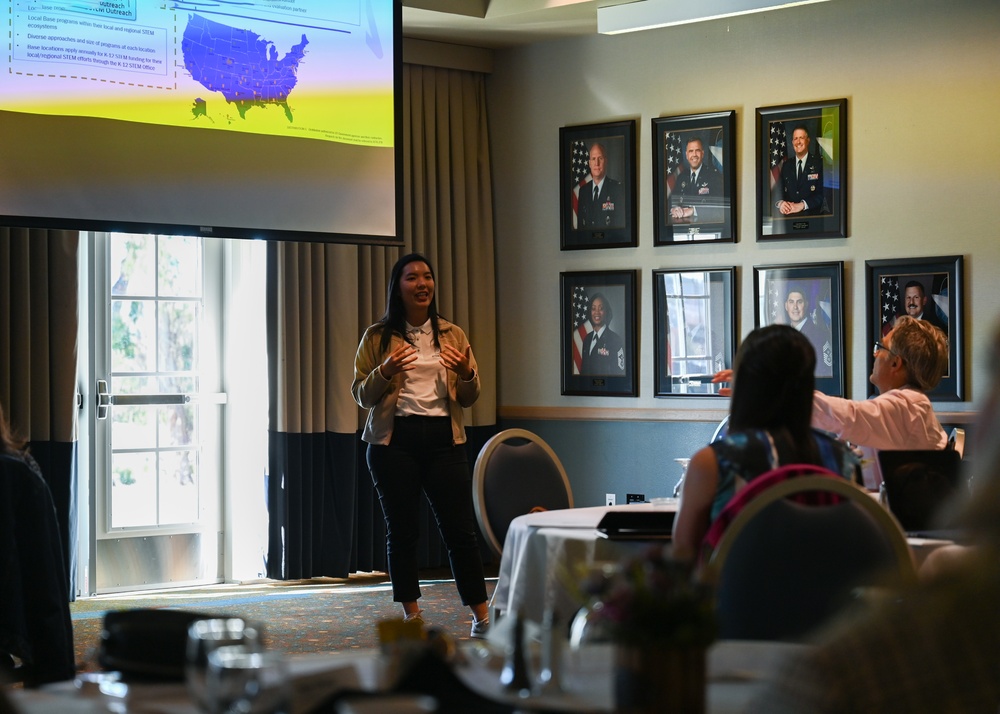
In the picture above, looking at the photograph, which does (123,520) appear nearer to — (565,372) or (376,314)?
(376,314)

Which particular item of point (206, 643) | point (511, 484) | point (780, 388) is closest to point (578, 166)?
point (511, 484)

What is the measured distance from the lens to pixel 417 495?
4.77m

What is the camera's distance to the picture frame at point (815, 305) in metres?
5.65

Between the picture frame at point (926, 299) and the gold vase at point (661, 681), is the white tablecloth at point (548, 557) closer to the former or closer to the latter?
the gold vase at point (661, 681)

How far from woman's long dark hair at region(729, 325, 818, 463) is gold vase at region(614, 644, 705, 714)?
1257 mm

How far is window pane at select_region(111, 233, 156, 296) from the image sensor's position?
5.81 metres

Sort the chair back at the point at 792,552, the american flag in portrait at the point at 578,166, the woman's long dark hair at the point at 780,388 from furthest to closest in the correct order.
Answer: the american flag in portrait at the point at 578,166, the woman's long dark hair at the point at 780,388, the chair back at the point at 792,552

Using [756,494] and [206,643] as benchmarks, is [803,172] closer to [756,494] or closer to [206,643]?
[756,494]

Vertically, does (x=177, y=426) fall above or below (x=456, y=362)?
below

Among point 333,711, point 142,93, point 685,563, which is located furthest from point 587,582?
point 142,93

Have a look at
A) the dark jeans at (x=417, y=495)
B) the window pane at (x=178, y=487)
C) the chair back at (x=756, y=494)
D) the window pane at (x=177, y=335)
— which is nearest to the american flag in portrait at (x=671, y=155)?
the dark jeans at (x=417, y=495)

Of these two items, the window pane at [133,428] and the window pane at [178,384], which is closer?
the window pane at [133,428]

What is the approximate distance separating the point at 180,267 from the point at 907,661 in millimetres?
5474

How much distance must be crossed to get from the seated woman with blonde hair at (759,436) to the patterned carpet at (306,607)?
251 cm
